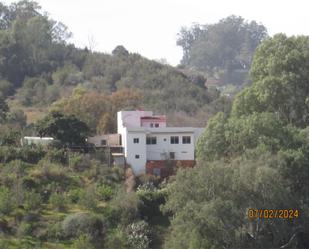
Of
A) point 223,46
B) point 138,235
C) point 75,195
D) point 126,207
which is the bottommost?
point 138,235

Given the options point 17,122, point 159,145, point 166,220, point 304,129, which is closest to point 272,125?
point 304,129

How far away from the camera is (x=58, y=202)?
31562 mm

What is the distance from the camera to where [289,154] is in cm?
3002

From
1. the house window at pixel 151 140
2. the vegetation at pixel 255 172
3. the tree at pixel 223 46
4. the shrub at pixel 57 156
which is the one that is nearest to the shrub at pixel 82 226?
the vegetation at pixel 255 172

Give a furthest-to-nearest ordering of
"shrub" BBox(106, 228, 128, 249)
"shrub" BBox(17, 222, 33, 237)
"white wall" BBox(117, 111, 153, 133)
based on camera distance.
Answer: "white wall" BBox(117, 111, 153, 133), "shrub" BBox(17, 222, 33, 237), "shrub" BBox(106, 228, 128, 249)

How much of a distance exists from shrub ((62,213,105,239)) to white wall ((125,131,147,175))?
24.9ft

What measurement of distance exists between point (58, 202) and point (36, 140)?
25.1ft

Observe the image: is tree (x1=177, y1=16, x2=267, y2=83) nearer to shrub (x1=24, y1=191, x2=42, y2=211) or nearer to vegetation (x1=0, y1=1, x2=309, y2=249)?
vegetation (x1=0, y1=1, x2=309, y2=249)

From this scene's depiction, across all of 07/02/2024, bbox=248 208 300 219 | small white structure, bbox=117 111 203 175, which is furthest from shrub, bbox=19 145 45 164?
07/02/2024, bbox=248 208 300 219

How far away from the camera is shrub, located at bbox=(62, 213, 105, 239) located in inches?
1165

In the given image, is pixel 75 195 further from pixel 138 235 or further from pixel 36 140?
pixel 36 140

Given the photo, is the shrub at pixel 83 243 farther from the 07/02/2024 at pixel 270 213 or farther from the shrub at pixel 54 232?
the 07/02/2024 at pixel 270 213

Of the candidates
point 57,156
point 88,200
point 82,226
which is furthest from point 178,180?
point 57,156

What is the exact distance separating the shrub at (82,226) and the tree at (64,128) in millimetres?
8098
